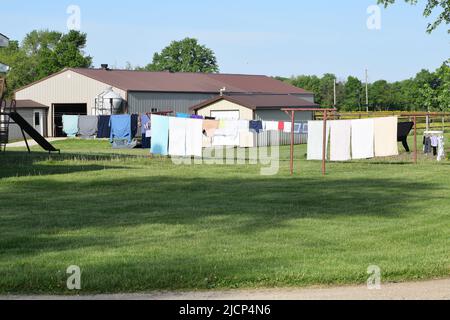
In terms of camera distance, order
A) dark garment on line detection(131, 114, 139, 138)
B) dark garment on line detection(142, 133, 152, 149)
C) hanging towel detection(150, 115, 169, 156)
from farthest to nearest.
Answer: dark garment on line detection(131, 114, 139, 138) → dark garment on line detection(142, 133, 152, 149) → hanging towel detection(150, 115, 169, 156)

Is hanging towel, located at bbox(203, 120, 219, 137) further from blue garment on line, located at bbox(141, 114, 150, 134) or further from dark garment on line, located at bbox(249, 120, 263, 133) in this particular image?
blue garment on line, located at bbox(141, 114, 150, 134)

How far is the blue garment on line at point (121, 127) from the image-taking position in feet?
155

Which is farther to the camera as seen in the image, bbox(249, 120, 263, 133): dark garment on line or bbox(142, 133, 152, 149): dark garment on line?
bbox(142, 133, 152, 149): dark garment on line

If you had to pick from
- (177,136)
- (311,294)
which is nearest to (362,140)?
(177,136)

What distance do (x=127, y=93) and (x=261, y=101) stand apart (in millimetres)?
9958

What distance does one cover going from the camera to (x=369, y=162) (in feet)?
99.6

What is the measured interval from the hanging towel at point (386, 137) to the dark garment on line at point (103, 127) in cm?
2876

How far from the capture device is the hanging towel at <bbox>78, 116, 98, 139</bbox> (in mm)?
55250

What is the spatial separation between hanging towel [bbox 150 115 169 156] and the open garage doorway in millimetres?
32459

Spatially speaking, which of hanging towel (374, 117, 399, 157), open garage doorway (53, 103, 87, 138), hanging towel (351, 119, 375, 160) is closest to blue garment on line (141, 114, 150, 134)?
hanging towel (351, 119, 375, 160)

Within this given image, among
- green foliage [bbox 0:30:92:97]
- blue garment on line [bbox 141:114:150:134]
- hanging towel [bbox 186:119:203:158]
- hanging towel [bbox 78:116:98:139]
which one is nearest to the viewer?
hanging towel [bbox 186:119:203:158]
